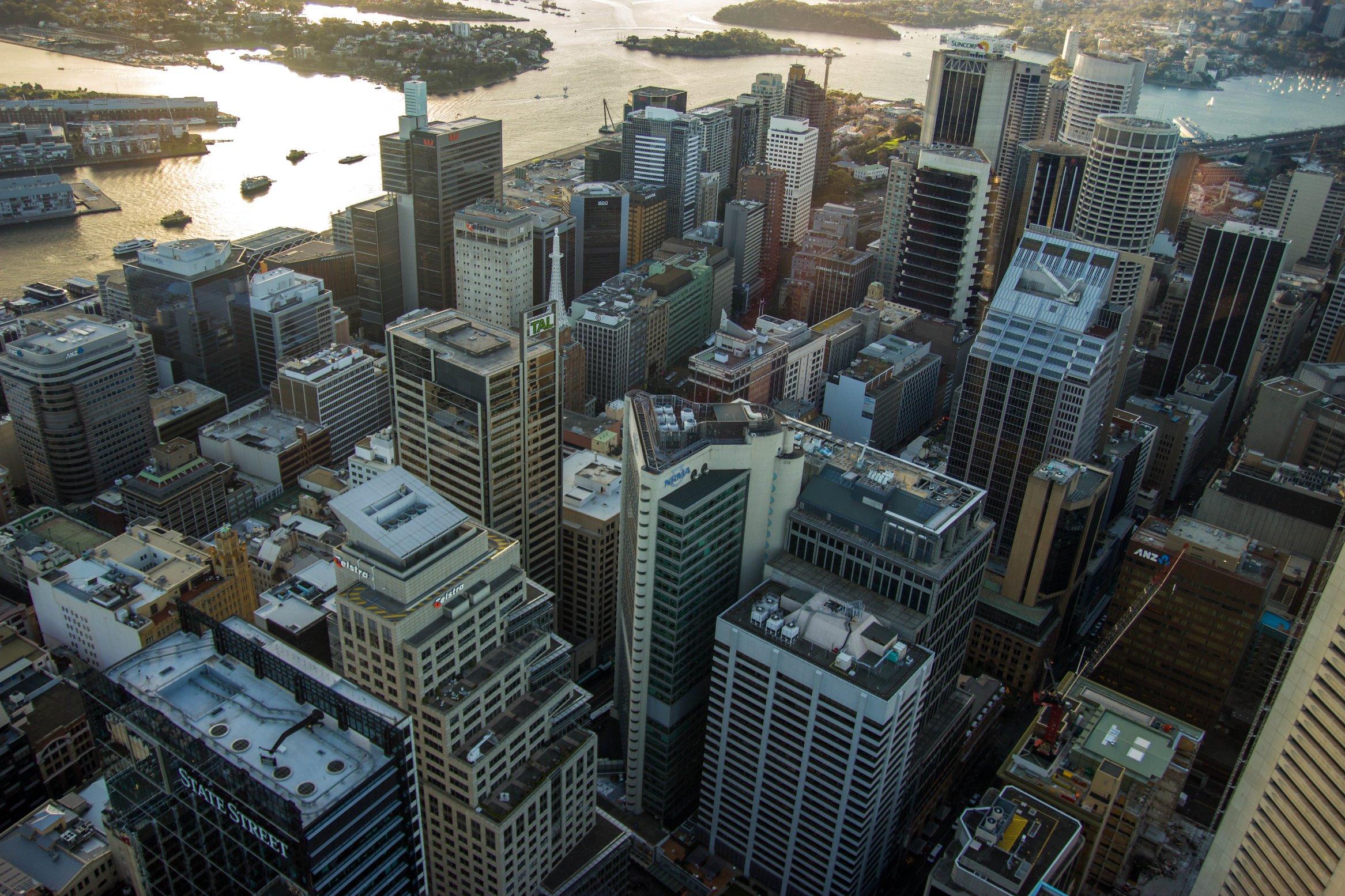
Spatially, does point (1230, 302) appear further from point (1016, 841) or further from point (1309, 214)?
point (1016, 841)

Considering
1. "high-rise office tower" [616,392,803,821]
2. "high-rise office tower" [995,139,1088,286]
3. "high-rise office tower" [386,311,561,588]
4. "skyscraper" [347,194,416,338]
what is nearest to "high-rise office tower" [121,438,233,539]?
"high-rise office tower" [386,311,561,588]

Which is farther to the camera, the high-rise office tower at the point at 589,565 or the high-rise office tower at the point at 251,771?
the high-rise office tower at the point at 589,565

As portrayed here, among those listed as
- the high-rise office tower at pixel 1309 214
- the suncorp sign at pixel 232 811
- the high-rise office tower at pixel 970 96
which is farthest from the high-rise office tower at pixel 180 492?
the high-rise office tower at pixel 1309 214

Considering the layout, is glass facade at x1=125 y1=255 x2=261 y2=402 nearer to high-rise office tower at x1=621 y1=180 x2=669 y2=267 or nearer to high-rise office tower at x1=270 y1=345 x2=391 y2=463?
high-rise office tower at x1=270 y1=345 x2=391 y2=463

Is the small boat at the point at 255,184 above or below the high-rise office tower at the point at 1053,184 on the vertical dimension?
below

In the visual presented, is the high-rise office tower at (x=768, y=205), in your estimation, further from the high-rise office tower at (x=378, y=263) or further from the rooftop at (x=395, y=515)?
the rooftop at (x=395, y=515)

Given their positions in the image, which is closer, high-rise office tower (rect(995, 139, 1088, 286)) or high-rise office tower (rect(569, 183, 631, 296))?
high-rise office tower (rect(995, 139, 1088, 286))

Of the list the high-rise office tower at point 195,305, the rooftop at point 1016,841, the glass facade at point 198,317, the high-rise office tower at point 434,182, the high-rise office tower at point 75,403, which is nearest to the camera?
the rooftop at point 1016,841
